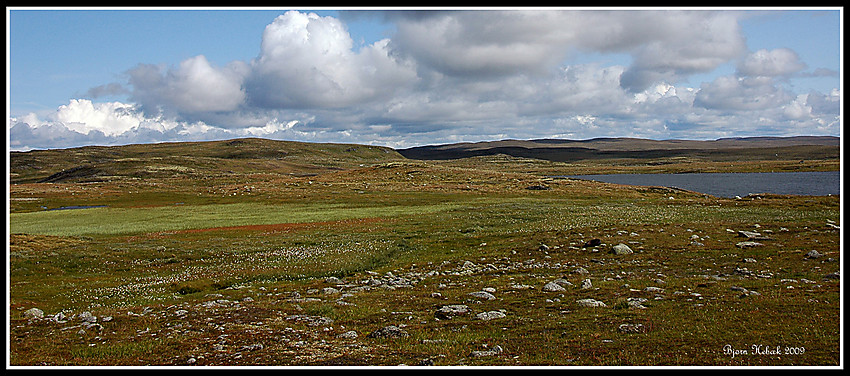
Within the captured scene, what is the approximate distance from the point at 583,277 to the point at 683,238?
15890 mm

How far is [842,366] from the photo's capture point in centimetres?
1062

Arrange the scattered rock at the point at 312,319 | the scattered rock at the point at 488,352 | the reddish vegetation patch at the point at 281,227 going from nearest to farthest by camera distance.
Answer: the scattered rock at the point at 488,352, the scattered rock at the point at 312,319, the reddish vegetation patch at the point at 281,227

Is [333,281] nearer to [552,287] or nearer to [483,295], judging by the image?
[483,295]

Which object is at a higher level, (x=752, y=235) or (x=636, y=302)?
(x=636, y=302)

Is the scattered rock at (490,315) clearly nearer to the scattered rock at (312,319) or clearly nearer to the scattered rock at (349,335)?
the scattered rock at (349,335)

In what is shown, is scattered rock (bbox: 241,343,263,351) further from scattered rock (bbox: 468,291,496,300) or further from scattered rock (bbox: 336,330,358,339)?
scattered rock (bbox: 468,291,496,300)

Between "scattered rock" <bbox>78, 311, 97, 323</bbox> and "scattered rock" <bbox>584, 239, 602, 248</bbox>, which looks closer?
"scattered rock" <bbox>78, 311, 97, 323</bbox>

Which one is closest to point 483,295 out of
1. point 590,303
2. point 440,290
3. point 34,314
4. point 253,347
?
point 440,290

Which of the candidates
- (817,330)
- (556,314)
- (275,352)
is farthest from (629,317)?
(275,352)

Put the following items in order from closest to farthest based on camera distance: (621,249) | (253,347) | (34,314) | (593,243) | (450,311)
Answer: (253,347) → (450,311) → (34,314) → (621,249) → (593,243)

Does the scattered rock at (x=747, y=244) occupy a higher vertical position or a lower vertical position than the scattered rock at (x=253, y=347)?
lower

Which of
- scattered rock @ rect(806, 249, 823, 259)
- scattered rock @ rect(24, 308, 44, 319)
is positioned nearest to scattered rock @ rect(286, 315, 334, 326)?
scattered rock @ rect(24, 308, 44, 319)

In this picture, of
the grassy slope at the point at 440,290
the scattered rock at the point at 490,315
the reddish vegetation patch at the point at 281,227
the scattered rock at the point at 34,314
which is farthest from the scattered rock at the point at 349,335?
the reddish vegetation patch at the point at 281,227
